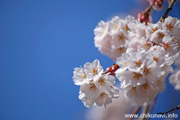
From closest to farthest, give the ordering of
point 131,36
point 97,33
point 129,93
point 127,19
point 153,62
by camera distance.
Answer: point 153,62 → point 129,93 → point 131,36 → point 127,19 → point 97,33

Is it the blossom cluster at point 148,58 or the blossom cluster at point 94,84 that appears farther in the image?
the blossom cluster at point 94,84

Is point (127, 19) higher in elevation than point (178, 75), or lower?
higher

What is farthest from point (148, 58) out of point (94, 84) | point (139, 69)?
point (94, 84)

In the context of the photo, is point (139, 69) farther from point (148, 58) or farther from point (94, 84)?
point (94, 84)

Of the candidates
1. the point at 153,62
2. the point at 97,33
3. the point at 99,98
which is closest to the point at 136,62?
the point at 153,62

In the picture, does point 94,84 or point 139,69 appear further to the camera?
point 94,84

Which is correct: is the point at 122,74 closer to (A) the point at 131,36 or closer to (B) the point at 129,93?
(B) the point at 129,93

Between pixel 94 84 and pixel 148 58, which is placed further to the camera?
pixel 94 84

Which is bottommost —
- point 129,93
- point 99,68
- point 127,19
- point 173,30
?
point 129,93
